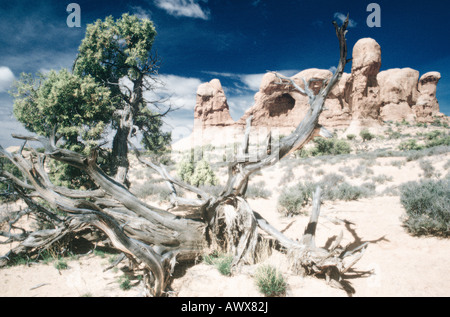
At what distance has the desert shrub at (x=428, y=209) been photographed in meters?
4.30

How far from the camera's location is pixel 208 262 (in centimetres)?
402

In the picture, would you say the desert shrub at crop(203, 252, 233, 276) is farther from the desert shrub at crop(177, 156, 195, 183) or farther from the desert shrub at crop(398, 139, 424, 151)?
the desert shrub at crop(398, 139, 424, 151)

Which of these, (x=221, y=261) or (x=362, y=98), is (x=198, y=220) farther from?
(x=362, y=98)

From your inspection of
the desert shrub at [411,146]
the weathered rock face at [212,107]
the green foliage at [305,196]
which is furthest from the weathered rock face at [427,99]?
the green foliage at [305,196]

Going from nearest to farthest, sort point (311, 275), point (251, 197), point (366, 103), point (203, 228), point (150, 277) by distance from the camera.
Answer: point (150, 277)
point (311, 275)
point (203, 228)
point (251, 197)
point (366, 103)

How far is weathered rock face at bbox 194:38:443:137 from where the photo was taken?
47812 millimetres

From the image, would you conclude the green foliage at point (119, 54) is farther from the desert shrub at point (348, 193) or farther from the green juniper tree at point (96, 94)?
the desert shrub at point (348, 193)

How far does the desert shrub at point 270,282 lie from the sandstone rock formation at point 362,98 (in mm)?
42374

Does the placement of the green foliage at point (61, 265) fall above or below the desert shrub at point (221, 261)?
below

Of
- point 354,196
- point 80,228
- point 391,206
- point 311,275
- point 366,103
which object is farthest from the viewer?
point 366,103

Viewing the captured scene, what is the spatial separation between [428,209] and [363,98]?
178ft
